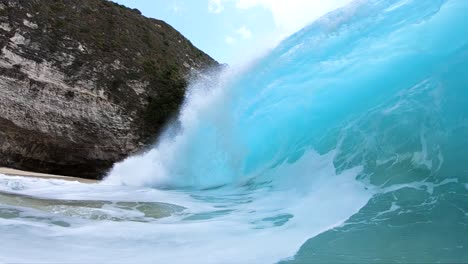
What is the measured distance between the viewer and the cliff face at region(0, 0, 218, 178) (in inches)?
696

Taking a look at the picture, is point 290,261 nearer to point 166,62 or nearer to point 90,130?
point 90,130

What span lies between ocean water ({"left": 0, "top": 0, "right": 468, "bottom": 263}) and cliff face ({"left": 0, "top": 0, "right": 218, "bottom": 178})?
829cm

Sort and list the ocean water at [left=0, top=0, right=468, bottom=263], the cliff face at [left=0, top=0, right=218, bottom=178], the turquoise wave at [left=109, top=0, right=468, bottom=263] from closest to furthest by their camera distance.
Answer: the ocean water at [left=0, top=0, right=468, bottom=263] < the turquoise wave at [left=109, top=0, right=468, bottom=263] < the cliff face at [left=0, top=0, right=218, bottom=178]

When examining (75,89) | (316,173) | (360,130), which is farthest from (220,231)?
(75,89)

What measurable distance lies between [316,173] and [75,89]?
1495 centimetres

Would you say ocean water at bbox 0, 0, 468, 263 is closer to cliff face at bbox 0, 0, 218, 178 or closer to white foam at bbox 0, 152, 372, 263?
white foam at bbox 0, 152, 372, 263

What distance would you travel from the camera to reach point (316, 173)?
6.56m

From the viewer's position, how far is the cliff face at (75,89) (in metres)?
17.7

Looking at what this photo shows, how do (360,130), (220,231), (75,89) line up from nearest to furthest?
(220,231) < (360,130) < (75,89)

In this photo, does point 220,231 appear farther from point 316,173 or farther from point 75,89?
point 75,89

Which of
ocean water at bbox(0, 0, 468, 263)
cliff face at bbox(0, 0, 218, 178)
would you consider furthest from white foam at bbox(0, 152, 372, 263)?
cliff face at bbox(0, 0, 218, 178)

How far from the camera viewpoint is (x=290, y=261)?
3664mm

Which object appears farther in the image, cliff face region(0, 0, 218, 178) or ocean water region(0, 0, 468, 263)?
cliff face region(0, 0, 218, 178)

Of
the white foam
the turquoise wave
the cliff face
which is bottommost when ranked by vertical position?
the white foam
